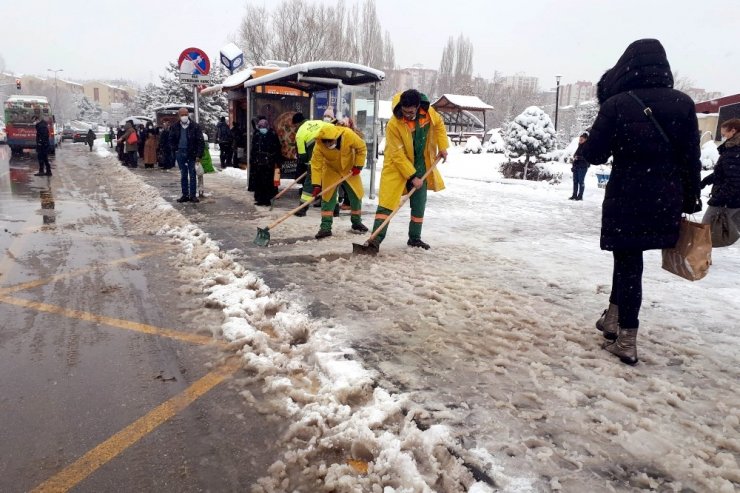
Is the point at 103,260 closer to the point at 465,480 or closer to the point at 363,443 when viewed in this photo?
the point at 363,443

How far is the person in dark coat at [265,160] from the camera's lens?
9695 mm

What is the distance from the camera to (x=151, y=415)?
108 inches

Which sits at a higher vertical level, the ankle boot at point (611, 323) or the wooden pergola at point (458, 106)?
the wooden pergola at point (458, 106)

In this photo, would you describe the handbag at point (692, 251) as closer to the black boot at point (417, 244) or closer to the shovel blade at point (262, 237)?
the black boot at point (417, 244)

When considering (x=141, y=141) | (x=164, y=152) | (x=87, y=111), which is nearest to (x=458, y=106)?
(x=141, y=141)

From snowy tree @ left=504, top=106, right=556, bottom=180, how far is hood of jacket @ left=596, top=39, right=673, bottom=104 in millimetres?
15107

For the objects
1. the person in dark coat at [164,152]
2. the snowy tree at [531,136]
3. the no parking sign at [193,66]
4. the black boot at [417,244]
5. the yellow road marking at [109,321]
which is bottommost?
the yellow road marking at [109,321]

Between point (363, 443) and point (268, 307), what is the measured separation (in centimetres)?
203

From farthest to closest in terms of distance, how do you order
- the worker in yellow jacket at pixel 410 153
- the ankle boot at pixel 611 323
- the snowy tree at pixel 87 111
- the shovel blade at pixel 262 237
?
1. the snowy tree at pixel 87 111
2. the shovel blade at pixel 262 237
3. the worker in yellow jacket at pixel 410 153
4. the ankle boot at pixel 611 323

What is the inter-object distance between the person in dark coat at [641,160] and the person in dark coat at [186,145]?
8228 mm

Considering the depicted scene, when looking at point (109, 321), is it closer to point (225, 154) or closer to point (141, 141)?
Result: point (225, 154)

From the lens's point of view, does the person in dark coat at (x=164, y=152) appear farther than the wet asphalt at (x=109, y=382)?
Yes

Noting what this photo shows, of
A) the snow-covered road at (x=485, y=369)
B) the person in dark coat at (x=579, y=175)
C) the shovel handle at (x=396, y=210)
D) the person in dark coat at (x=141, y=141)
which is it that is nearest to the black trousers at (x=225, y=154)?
the person in dark coat at (x=141, y=141)

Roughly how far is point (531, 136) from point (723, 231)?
514 inches
